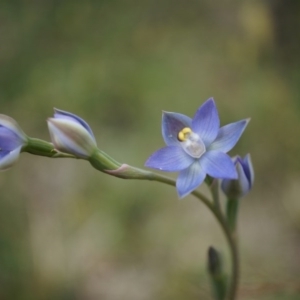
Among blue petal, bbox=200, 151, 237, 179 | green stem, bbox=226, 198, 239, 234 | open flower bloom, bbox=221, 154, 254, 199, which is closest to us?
blue petal, bbox=200, 151, 237, 179

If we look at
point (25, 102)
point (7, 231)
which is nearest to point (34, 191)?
point (7, 231)

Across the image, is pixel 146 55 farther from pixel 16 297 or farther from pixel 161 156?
pixel 161 156

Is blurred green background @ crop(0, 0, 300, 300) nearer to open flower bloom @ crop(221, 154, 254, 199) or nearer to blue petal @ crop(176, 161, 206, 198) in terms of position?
open flower bloom @ crop(221, 154, 254, 199)

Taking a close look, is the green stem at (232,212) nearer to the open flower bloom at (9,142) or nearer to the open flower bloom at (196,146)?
the open flower bloom at (196,146)

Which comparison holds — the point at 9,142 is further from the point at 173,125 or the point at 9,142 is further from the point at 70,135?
the point at 173,125

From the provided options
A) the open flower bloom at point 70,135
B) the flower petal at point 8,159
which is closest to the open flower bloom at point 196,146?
the open flower bloom at point 70,135

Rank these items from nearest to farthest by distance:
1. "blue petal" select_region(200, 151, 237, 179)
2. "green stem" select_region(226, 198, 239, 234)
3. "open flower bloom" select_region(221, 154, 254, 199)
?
"blue petal" select_region(200, 151, 237, 179)
"open flower bloom" select_region(221, 154, 254, 199)
"green stem" select_region(226, 198, 239, 234)

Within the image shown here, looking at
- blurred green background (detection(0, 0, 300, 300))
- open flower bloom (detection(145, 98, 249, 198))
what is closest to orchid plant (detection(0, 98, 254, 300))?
open flower bloom (detection(145, 98, 249, 198))

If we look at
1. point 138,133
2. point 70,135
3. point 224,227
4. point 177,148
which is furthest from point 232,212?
point 138,133
